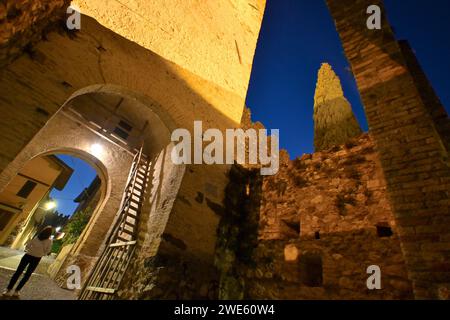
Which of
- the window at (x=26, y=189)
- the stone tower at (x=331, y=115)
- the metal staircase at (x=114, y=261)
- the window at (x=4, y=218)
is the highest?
the stone tower at (x=331, y=115)

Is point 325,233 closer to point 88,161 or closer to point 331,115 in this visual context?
point 331,115


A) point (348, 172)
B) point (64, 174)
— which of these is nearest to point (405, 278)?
point (348, 172)

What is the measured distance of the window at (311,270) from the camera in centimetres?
363

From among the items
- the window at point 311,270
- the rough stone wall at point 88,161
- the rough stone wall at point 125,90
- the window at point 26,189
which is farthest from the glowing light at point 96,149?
the window at point 26,189

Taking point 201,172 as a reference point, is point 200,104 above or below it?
above

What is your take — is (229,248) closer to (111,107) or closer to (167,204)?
(167,204)

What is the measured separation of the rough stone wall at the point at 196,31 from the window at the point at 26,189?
14816 mm

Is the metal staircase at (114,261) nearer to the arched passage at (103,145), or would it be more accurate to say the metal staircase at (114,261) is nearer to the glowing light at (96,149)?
the arched passage at (103,145)

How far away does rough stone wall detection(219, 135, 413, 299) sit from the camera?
121 inches

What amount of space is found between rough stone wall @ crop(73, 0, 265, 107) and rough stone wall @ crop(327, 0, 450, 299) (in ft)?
10.8

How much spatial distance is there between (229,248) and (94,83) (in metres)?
3.90

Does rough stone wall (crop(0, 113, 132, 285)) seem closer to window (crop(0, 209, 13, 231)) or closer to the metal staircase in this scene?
the metal staircase

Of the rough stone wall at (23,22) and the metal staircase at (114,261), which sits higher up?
the rough stone wall at (23,22)
